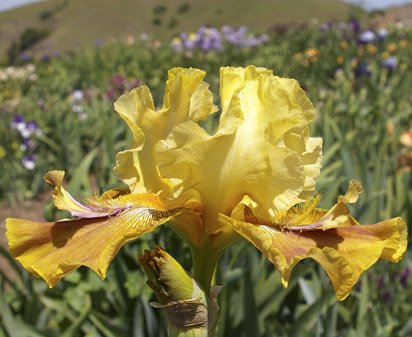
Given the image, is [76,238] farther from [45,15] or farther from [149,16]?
[45,15]

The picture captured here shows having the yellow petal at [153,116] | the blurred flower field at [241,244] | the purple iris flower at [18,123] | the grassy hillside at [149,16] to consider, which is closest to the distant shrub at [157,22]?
the grassy hillside at [149,16]

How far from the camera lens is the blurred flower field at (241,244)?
1699 mm

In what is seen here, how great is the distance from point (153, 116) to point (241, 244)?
1.02 meters

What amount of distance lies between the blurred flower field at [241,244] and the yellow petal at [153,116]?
570mm

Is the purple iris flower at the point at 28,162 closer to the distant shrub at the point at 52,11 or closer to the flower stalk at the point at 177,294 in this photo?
the flower stalk at the point at 177,294

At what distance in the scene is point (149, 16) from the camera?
185ft

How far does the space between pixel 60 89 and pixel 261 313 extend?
557cm

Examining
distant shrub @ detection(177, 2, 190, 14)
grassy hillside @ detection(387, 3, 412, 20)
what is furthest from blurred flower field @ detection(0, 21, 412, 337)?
distant shrub @ detection(177, 2, 190, 14)

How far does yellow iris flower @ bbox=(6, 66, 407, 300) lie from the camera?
0.85 m

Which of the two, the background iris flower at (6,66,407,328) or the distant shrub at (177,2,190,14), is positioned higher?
the background iris flower at (6,66,407,328)

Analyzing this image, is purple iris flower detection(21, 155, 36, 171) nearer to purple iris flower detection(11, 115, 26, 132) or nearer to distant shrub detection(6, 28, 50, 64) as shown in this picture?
purple iris flower detection(11, 115, 26, 132)

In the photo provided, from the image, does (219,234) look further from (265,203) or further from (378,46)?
(378,46)

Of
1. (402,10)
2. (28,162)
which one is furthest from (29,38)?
(28,162)

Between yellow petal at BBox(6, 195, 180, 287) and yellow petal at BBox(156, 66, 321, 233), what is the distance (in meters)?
0.07
